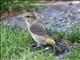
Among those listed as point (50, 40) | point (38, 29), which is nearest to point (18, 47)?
point (38, 29)

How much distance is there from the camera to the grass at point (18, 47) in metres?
6.58

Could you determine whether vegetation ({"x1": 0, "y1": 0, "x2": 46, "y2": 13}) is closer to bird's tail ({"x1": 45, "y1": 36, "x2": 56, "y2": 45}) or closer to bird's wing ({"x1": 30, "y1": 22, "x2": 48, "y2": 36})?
bird's wing ({"x1": 30, "y1": 22, "x2": 48, "y2": 36})

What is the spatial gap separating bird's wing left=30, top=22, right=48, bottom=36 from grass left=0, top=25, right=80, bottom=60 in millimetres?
323

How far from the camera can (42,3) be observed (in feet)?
38.8

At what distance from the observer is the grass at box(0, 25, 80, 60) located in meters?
6.58

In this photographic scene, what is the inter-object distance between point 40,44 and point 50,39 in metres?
0.30

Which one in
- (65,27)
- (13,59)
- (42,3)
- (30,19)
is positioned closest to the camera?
(13,59)

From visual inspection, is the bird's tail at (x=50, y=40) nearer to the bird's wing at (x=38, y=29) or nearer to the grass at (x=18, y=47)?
the bird's wing at (x=38, y=29)

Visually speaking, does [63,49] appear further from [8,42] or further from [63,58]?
[8,42]

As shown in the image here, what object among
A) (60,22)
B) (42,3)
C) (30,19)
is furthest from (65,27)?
(42,3)

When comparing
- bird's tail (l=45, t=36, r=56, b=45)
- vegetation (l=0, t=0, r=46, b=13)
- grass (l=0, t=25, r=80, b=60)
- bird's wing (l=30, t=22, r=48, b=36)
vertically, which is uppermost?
bird's wing (l=30, t=22, r=48, b=36)

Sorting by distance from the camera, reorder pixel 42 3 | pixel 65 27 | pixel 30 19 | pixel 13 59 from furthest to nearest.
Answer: pixel 42 3
pixel 65 27
pixel 30 19
pixel 13 59

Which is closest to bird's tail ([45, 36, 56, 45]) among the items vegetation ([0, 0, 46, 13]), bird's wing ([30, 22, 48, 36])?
bird's wing ([30, 22, 48, 36])

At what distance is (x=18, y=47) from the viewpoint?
280 inches
